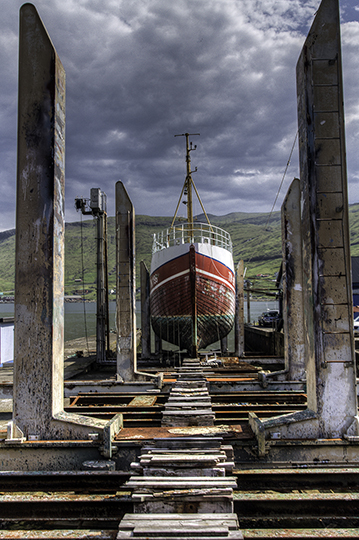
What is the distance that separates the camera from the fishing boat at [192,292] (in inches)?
516

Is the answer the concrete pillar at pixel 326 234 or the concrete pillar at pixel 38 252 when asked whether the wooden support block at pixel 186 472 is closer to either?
the concrete pillar at pixel 38 252

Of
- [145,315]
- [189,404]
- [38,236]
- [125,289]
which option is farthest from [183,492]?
[145,315]

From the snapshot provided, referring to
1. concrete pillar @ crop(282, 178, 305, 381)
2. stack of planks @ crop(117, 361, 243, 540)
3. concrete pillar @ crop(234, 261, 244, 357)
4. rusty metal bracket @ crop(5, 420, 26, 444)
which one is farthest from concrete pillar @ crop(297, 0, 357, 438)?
concrete pillar @ crop(234, 261, 244, 357)

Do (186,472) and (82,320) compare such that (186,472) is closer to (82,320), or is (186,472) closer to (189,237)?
(189,237)

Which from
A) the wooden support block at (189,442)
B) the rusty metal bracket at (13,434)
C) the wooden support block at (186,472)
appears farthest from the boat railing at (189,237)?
the wooden support block at (186,472)

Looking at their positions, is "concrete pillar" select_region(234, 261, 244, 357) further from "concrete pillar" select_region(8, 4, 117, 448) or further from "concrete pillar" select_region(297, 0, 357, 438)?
"concrete pillar" select_region(8, 4, 117, 448)

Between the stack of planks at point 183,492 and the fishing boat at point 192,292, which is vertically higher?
the fishing boat at point 192,292

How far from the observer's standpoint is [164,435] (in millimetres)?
4340

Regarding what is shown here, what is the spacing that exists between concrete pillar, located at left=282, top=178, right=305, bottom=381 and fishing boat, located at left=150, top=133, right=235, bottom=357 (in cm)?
444

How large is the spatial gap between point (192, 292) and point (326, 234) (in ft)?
29.2

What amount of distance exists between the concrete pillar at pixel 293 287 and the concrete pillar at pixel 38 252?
5391 mm

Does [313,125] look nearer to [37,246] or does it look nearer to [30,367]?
[37,246]

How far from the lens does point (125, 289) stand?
8.61 metres

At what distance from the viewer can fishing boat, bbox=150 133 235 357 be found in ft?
43.0
